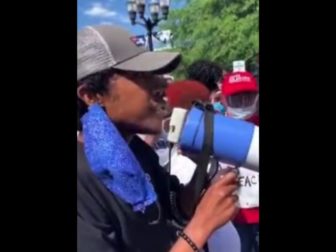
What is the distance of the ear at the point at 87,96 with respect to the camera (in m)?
1.51

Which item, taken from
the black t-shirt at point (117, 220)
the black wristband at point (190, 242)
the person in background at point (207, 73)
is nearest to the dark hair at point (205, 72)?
the person in background at point (207, 73)

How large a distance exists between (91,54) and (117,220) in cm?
45

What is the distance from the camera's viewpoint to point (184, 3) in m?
1.78

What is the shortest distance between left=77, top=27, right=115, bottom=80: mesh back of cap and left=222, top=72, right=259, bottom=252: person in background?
0.50 meters

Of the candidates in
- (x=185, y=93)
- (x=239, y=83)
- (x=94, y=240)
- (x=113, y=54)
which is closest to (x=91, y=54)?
(x=113, y=54)

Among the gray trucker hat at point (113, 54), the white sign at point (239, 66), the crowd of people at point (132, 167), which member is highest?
the gray trucker hat at point (113, 54)

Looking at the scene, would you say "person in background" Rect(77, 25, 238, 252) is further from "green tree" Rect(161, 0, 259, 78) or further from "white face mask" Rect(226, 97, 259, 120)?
"white face mask" Rect(226, 97, 259, 120)

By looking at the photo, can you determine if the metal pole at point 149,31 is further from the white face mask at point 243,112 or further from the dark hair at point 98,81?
the white face mask at point 243,112

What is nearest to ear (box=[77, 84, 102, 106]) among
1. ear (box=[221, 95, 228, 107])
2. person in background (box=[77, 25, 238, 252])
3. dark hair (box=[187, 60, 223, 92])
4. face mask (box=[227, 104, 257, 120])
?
person in background (box=[77, 25, 238, 252])

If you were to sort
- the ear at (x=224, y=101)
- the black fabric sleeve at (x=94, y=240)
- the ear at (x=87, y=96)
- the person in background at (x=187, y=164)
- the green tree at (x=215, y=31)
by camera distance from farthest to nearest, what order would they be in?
1. the ear at (x=224, y=101)
2. the green tree at (x=215, y=31)
3. the person in background at (x=187, y=164)
4. the ear at (x=87, y=96)
5. the black fabric sleeve at (x=94, y=240)

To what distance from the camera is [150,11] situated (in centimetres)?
173
